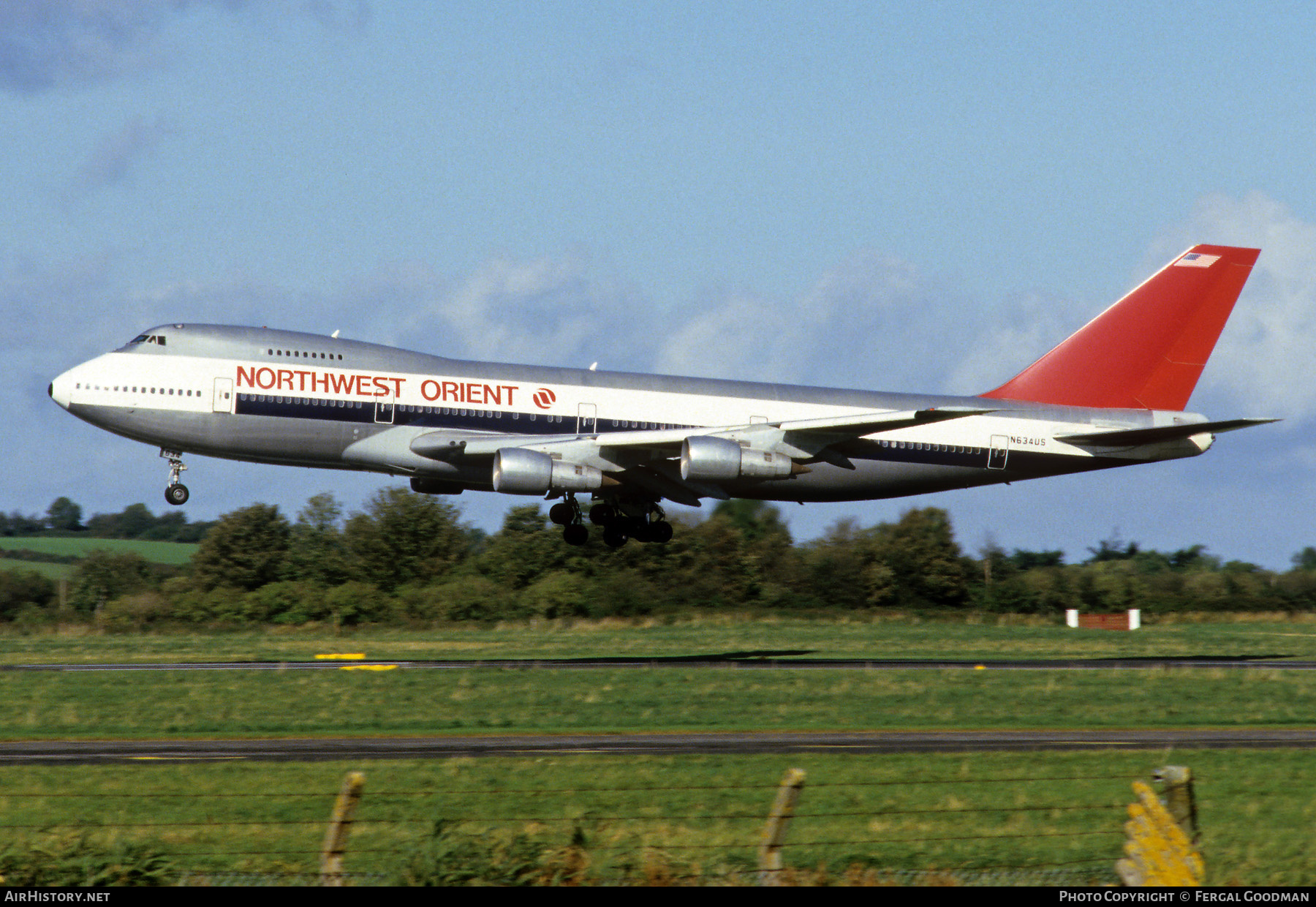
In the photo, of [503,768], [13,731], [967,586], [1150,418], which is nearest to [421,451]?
[13,731]

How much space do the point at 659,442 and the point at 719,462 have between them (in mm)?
1842

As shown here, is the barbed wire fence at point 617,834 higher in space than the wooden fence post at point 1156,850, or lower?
lower

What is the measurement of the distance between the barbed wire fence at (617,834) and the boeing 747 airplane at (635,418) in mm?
21017

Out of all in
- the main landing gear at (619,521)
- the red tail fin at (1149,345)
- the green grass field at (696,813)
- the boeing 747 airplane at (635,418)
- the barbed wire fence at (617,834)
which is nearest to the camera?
the barbed wire fence at (617,834)

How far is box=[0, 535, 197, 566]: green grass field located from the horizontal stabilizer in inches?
1987

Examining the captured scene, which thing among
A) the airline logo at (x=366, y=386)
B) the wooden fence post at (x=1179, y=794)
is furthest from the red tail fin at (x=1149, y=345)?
the wooden fence post at (x=1179, y=794)

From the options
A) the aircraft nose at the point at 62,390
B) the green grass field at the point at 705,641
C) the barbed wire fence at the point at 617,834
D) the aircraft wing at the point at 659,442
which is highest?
the aircraft nose at the point at 62,390

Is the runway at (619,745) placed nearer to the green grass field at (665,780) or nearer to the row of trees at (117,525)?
the green grass field at (665,780)

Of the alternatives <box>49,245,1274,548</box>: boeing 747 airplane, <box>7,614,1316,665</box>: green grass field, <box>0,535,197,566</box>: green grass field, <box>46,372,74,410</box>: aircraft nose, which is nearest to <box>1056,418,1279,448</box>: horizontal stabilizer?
<box>49,245,1274,548</box>: boeing 747 airplane

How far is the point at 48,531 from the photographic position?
4860 inches

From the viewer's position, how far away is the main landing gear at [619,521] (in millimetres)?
46500

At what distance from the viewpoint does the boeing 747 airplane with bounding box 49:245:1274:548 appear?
40.3 m

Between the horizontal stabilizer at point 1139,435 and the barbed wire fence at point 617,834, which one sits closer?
the barbed wire fence at point 617,834

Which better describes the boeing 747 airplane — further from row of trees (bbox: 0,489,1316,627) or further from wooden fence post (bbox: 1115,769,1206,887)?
wooden fence post (bbox: 1115,769,1206,887)
